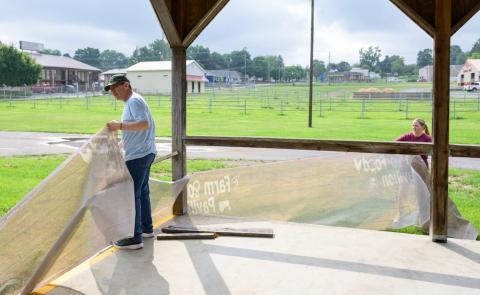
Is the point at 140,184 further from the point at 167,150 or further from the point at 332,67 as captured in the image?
the point at 332,67

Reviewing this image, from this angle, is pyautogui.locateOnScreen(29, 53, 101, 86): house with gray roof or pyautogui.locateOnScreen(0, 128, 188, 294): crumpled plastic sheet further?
pyautogui.locateOnScreen(29, 53, 101, 86): house with gray roof

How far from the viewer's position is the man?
14.6 feet

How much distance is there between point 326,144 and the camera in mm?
5629

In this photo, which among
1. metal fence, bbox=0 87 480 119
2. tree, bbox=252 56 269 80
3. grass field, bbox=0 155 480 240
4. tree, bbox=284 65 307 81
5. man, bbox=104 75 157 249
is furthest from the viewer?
tree, bbox=252 56 269 80

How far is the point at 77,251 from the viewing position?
3791 mm

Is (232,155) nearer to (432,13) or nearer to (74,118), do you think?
(432,13)

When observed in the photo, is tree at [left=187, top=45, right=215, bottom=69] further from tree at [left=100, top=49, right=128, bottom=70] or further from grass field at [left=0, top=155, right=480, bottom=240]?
grass field at [left=0, top=155, right=480, bottom=240]

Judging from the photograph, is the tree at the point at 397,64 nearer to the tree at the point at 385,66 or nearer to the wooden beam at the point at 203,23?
the tree at the point at 385,66

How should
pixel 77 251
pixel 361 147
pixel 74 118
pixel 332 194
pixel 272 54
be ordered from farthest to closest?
pixel 272 54
pixel 74 118
pixel 332 194
pixel 361 147
pixel 77 251

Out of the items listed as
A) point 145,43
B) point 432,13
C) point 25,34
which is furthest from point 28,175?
point 25,34

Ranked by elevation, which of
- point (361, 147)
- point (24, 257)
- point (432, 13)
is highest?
point (432, 13)

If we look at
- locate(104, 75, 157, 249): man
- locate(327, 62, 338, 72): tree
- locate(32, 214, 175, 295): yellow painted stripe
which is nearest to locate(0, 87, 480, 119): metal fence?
locate(327, 62, 338, 72): tree

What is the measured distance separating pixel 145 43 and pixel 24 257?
164ft

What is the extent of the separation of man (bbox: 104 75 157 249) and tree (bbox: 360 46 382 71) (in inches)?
946
